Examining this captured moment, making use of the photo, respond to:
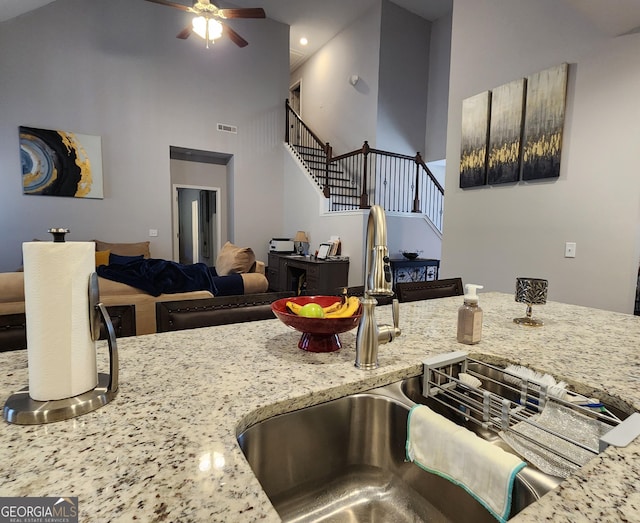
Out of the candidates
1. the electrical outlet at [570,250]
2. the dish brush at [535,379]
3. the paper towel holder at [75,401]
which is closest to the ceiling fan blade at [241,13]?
the electrical outlet at [570,250]

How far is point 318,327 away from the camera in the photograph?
894mm

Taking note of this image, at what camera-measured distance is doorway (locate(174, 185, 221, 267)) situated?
6.40 metres

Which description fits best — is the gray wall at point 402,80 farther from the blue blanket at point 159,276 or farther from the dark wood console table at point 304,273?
the blue blanket at point 159,276

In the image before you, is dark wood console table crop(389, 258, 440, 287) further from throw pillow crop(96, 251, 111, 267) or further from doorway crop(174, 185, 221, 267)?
throw pillow crop(96, 251, 111, 267)

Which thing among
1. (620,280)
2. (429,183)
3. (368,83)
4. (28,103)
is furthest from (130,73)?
(620,280)

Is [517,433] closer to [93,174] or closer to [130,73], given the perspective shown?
[93,174]

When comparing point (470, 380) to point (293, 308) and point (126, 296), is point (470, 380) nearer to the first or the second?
point (293, 308)

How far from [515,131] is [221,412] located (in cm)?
304

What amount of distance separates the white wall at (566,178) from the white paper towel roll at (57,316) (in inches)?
114

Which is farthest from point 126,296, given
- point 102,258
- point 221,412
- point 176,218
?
point 176,218

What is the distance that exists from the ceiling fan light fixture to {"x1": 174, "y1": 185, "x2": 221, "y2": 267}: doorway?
2.96m

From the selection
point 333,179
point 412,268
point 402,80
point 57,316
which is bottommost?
point 412,268

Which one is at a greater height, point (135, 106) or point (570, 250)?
point (135, 106)

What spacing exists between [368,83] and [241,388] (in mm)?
6530
